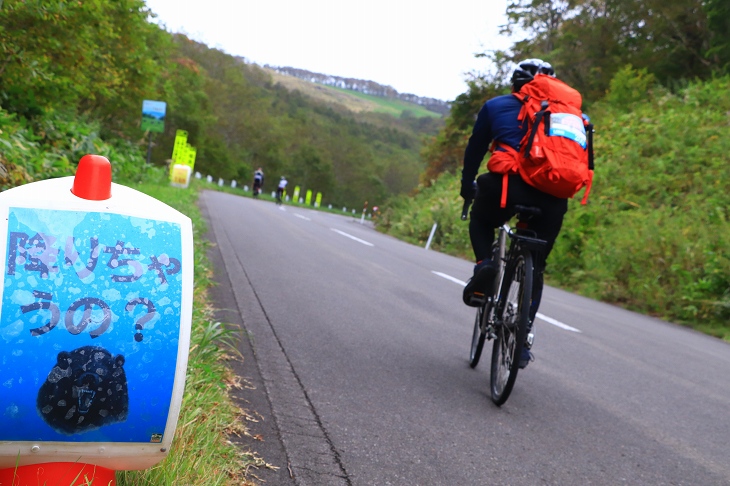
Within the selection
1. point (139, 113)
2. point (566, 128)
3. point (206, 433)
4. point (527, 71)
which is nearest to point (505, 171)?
point (566, 128)

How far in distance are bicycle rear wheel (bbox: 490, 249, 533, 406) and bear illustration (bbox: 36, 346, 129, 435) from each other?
2.50 meters

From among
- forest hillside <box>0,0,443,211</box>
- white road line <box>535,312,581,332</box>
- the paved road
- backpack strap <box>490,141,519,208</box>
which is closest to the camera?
the paved road

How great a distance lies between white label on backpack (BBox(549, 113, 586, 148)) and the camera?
3965 mm

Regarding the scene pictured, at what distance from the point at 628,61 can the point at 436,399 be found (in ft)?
90.0

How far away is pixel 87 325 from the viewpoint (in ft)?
5.50

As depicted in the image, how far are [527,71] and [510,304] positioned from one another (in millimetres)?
1360

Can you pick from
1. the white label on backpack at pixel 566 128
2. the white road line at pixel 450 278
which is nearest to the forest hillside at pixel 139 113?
the white label on backpack at pixel 566 128

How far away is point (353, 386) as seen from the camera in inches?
161

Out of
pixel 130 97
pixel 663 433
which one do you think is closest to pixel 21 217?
pixel 663 433

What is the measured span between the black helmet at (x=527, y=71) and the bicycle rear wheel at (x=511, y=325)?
0.99 meters

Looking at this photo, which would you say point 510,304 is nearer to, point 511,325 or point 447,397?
point 511,325

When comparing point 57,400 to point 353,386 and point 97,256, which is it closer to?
point 97,256

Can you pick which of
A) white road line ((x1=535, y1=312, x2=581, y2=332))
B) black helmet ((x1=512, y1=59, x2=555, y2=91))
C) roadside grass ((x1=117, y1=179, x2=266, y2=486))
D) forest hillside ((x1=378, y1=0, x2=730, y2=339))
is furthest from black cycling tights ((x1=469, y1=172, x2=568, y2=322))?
forest hillside ((x1=378, y1=0, x2=730, y2=339))

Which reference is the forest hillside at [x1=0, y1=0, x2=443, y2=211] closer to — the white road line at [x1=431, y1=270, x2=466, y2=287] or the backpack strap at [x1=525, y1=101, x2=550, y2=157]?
the backpack strap at [x1=525, y1=101, x2=550, y2=157]
